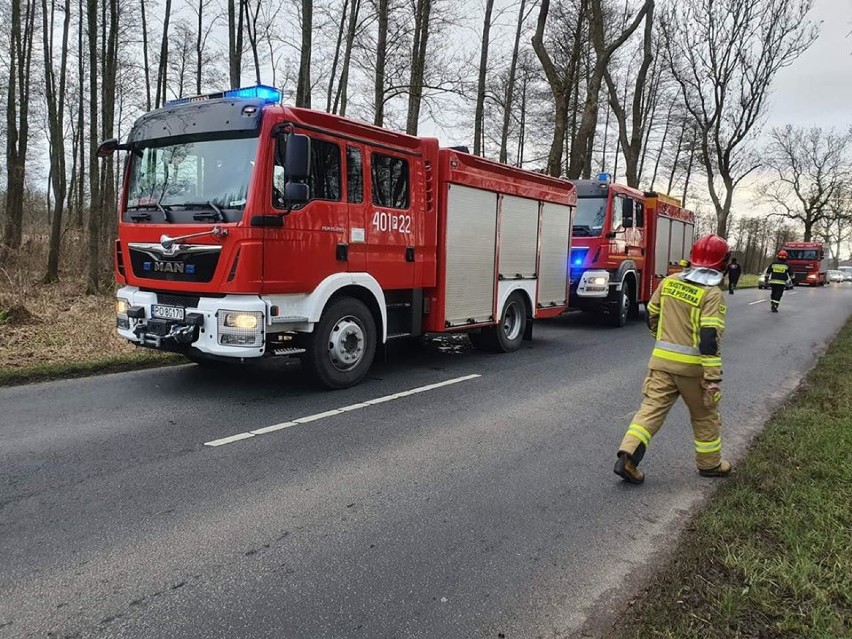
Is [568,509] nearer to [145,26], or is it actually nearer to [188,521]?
[188,521]

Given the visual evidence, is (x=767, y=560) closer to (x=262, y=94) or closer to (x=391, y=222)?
(x=391, y=222)

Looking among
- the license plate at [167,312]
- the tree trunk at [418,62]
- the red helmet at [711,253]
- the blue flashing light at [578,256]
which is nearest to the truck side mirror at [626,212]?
the blue flashing light at [578,256]

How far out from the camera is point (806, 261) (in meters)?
40.8

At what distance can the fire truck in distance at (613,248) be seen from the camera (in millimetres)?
12164

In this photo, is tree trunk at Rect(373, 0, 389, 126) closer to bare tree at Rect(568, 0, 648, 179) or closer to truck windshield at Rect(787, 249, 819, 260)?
bare tree at Rect(568, 0, 648, 179)

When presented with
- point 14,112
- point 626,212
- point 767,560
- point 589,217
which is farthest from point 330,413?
point 14,112

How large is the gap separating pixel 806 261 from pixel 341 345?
43.4 metres

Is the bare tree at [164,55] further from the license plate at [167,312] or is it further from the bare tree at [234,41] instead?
the license plate at [167,312]

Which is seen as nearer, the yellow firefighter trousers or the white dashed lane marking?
the yellow firefighter trousers

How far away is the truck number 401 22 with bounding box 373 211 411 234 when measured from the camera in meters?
6.95

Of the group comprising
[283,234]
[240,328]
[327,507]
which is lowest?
[327,507]

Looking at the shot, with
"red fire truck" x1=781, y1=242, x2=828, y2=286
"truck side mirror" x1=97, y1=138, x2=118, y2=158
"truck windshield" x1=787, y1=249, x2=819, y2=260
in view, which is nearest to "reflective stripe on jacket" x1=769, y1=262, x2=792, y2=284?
"truck side mirror" x1=97, y1=138, x2=118, y2=158

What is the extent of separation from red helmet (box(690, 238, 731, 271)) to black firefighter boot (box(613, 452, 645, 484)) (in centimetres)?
141

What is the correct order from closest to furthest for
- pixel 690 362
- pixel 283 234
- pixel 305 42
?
1. pixel 690 362
2. pixel 283 234
3. pixel 305 42
